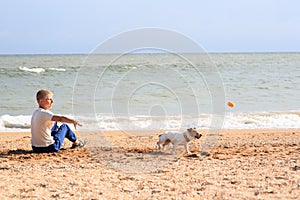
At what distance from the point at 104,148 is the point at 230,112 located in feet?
25.6

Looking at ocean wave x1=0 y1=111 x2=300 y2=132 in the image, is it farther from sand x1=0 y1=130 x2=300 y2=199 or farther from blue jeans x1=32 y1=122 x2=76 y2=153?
blue jeans x1=32 y1=122 x2=76 y2=153

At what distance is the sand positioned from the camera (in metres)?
4.93

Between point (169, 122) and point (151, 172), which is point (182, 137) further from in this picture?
point (169, 122)

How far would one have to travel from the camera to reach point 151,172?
238 inches

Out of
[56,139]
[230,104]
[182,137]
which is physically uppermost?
[230,104]

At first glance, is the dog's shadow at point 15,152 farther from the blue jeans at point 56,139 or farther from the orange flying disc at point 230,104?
the orange flying disc at point 230,104

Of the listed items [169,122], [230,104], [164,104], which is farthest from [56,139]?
[230,104]

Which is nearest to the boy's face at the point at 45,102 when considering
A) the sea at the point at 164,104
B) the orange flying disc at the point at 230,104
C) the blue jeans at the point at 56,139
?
the blue jeans at the point at 56,139

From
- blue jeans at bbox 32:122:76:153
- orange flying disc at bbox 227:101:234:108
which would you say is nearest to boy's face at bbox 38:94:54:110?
blue jeans at bbox 32:122:76:153

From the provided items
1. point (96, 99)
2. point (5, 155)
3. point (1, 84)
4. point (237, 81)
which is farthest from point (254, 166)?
point (1, 84)

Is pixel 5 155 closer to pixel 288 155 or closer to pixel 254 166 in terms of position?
pixel 254 166

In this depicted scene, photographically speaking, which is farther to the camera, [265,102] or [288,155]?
[265,102]

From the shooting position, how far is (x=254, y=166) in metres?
6.29

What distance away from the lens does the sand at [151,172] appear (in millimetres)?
4934
